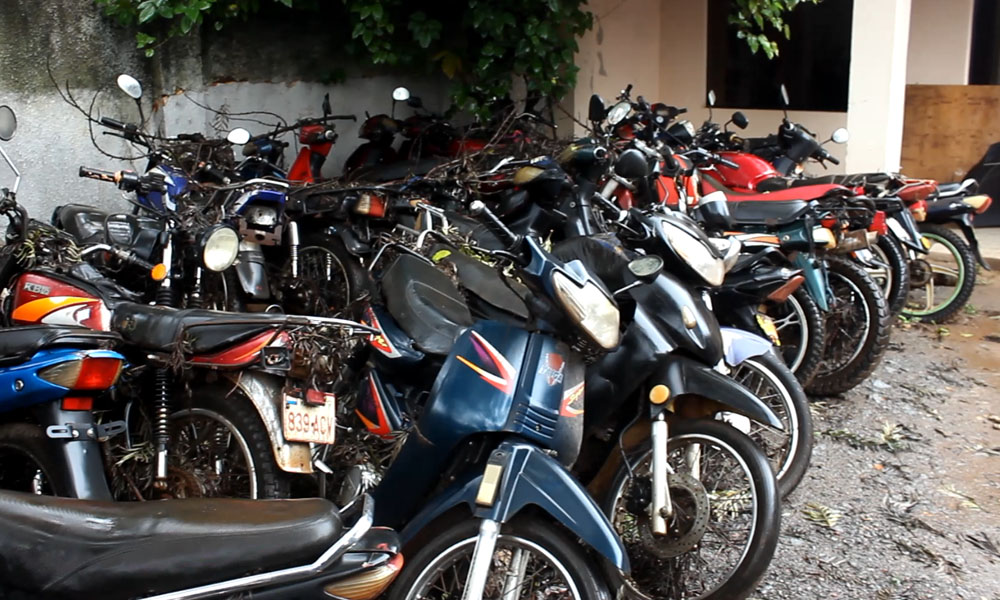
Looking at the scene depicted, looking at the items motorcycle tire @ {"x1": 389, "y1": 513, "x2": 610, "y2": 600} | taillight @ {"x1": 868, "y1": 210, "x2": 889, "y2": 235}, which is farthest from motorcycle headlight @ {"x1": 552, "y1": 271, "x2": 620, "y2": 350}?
taillight @ {"x1": 868, "y1": 210, "x2": 889, "y2": 235}

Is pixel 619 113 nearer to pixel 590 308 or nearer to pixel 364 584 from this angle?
pixel 590 308

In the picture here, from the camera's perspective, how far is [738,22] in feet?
23.6

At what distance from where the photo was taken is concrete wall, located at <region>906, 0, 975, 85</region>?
9891 millimetres

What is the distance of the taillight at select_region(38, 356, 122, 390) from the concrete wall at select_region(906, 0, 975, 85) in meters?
9.78

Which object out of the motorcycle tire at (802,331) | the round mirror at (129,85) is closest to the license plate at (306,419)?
the round mirror at (129,85)

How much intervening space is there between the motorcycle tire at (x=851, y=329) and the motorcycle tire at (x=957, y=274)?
196cm

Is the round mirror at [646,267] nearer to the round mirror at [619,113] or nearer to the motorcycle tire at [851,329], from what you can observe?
the motorcycle tire at [851,329]

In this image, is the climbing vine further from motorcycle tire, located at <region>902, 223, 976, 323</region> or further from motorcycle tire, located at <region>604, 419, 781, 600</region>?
motorcycle tire, located at <region>604, 419, 781, 600</region>

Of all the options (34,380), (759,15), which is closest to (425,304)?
(34,380)

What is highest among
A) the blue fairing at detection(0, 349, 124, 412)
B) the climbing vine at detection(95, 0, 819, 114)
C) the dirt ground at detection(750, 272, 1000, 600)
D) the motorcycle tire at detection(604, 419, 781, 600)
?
the climbing vine at detection(95, 0, 819, 114)

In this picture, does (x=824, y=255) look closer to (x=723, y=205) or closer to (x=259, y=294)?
(x=723, y=205)

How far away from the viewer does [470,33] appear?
24.1ft

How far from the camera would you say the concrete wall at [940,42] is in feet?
32.4

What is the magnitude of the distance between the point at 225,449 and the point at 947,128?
30.0 feet
